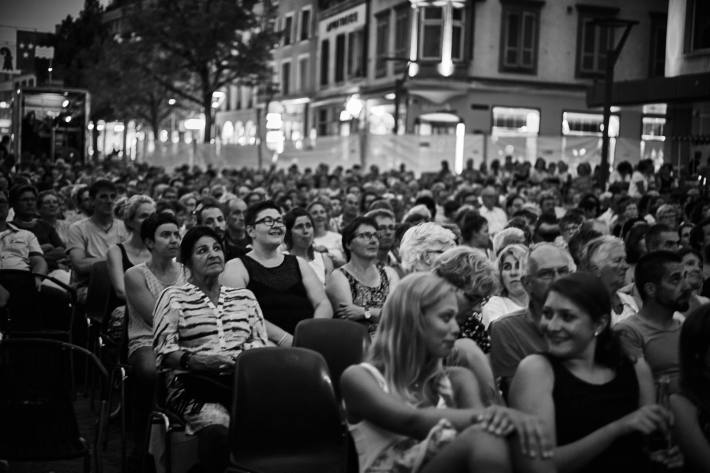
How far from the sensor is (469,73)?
41.8m

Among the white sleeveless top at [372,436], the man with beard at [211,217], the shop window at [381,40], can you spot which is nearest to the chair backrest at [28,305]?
the man with beard at [211,217]

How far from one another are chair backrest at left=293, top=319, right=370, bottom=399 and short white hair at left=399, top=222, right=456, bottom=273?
62.4 inches

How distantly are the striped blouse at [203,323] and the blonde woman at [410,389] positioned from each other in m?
2.19

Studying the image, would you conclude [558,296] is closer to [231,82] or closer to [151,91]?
[231,82]

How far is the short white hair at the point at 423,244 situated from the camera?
853 cm

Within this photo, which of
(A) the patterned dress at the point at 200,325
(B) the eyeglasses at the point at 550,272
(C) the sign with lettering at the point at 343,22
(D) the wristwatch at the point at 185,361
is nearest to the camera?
(B) the eyeglasses at the point at 550,272

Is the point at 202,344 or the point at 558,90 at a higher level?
the point at 558,90

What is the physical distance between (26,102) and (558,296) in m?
38.6

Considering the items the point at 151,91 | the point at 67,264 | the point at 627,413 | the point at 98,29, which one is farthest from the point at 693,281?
the point at 98,29

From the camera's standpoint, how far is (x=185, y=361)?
6.69 meters

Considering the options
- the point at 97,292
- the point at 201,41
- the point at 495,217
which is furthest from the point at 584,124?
the point at 97,292

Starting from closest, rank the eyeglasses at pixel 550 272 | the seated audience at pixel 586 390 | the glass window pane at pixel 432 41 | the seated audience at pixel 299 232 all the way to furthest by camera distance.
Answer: the seated audience at pixel 586 390 < the eyeglasses at pixel 550 272 < the seated audience at pixel 299 232 < the glass window pane at pixel 432 41

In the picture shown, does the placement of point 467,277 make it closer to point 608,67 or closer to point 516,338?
point 516,338

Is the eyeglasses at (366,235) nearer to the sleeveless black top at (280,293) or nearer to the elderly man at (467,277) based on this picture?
the sleeveless black top at (280,293)
